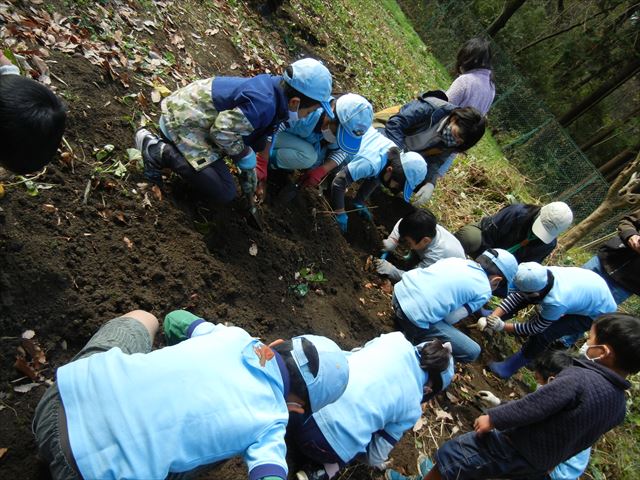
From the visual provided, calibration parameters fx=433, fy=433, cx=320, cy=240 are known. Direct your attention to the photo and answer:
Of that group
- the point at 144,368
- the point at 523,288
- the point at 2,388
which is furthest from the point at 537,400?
the point at 2,388

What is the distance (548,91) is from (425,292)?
23.8 m

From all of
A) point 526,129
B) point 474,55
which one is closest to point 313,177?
point 474,55

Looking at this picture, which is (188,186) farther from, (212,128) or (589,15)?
(589,15)

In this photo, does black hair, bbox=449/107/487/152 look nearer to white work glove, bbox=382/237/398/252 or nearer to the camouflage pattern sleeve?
white work glove, bbox=382/237/398/252

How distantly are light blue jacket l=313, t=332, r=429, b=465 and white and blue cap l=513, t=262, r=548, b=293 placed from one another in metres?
1.77

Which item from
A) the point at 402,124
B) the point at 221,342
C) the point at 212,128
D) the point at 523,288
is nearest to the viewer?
the point at 221,342

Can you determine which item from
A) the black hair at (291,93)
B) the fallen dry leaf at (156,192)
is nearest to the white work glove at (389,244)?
the black hair at (291,93)

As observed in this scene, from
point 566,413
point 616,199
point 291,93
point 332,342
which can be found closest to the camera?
point 332,342

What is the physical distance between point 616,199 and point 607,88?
Answer: 13736mm

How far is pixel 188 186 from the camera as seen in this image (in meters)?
3.33

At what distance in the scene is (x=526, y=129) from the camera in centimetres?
1324

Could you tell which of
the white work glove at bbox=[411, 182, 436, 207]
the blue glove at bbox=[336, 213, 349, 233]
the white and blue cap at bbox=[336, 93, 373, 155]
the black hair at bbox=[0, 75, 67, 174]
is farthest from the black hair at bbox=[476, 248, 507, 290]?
the black hair at bbox=[0, 75, 67, 174]

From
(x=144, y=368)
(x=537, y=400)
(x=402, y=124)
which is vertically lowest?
(x=144, y=368)

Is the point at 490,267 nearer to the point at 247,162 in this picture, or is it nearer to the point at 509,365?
the point at 509,365
